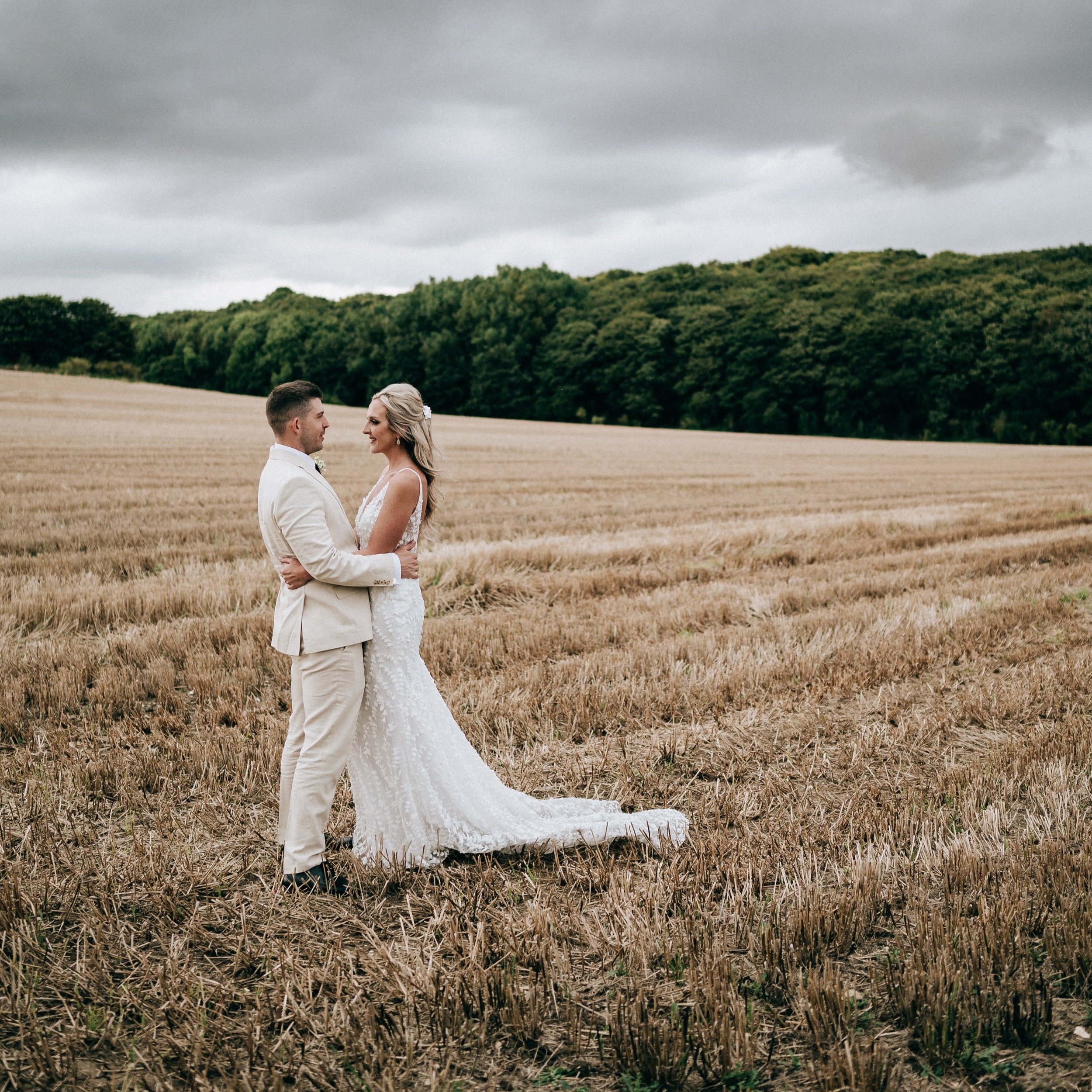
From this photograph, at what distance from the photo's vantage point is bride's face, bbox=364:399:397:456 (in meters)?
4.03

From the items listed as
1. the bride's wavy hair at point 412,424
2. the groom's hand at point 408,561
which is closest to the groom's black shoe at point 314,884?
the groom's hand at point 408,561

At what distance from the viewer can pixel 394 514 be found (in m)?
4.04

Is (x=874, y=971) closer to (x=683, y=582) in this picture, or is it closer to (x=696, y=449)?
(x=683, y=582)

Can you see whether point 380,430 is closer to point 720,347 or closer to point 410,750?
point 410,750

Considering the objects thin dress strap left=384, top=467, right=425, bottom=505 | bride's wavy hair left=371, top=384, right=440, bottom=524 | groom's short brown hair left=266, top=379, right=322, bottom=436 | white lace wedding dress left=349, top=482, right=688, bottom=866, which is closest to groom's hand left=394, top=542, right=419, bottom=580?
white lace wedding dress left=349, top=482, right=688, bottom=866

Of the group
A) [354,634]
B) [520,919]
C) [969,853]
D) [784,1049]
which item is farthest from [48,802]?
[969,853]

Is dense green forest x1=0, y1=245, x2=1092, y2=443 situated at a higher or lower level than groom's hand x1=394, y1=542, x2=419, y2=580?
higher

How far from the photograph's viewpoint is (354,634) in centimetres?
392

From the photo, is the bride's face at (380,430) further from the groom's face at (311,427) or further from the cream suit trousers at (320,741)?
the cream suit trousers at (320,741)

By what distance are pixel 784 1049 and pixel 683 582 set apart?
774cm

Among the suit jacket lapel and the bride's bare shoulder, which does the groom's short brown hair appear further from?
the bride's bare shoulder

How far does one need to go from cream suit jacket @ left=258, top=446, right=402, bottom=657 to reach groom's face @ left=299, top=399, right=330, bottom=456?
0.06m

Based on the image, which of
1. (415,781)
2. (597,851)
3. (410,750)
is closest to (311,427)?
(410,750)

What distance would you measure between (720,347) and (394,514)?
71789mm
